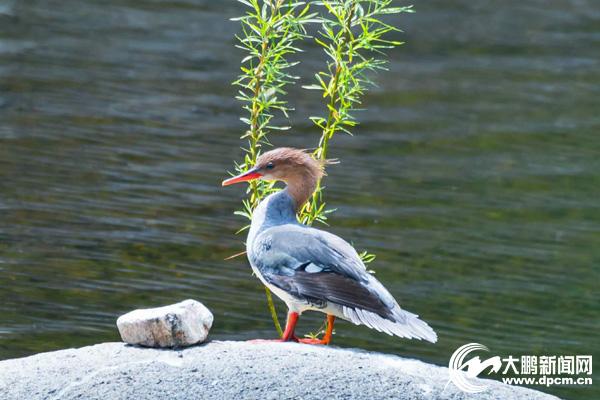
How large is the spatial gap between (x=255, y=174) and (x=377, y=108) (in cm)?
744

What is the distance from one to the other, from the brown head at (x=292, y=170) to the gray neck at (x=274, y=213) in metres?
0.04

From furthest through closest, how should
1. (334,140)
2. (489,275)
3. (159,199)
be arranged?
1. (334,140)
2. (159,199)
3. (489,275)

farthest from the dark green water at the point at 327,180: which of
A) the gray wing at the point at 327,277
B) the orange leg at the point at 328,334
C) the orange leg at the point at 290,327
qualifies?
the gray wing at the point at 327,277

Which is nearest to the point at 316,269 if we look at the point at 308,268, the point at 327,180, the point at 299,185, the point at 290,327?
the point at 308,268

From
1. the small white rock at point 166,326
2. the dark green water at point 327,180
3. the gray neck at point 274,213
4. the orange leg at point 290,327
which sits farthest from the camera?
the dark green water at point 327,180

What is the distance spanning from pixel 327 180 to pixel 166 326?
19.3 feet

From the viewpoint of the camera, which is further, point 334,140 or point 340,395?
point 334,140

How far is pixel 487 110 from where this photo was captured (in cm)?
1305

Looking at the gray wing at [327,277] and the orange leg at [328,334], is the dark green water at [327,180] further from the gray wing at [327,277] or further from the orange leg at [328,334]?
the gray wing at [327,277]

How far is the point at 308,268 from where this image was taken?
17.4 feet

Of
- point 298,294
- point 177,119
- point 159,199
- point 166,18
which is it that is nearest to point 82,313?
point 159,199

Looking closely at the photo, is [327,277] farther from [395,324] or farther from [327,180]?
[327,180]

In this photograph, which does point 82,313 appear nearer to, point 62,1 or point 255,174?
point 255,174

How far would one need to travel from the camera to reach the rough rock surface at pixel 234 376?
4992 millimetres
